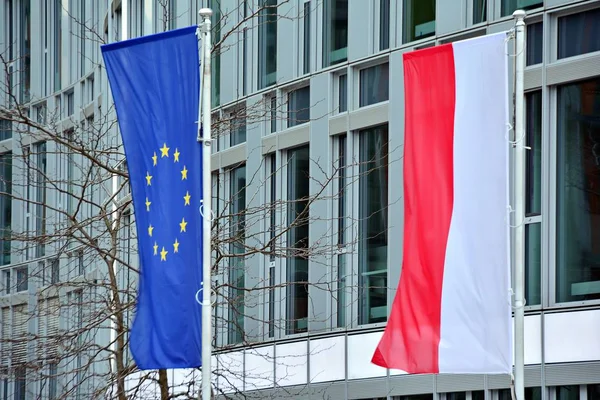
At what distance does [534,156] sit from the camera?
65.3 feet

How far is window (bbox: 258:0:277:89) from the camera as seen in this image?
26.2 meters

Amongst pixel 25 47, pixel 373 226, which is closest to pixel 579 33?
pixel 373 226

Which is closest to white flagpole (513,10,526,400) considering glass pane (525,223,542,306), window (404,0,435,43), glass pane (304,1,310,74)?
glass pane (525,223,542,306)

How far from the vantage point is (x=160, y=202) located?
46.8ft

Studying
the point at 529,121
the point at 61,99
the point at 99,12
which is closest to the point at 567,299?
the point at 529,121

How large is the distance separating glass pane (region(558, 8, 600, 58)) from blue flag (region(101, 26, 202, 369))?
269 inches

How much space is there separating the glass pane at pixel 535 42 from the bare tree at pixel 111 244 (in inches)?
120

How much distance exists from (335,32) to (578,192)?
6.60m

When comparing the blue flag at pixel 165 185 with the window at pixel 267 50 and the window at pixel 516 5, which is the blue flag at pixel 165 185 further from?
the window at pixel 267 50

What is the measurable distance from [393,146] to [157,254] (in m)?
9.04

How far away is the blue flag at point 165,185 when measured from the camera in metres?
14.0

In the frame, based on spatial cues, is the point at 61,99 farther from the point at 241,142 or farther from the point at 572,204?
the point at 572,204

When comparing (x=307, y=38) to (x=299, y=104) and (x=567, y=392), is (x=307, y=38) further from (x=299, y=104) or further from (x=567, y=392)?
(x=567, y=392)

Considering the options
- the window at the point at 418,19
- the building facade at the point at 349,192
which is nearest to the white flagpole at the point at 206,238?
the building facade at the point at 349,192
